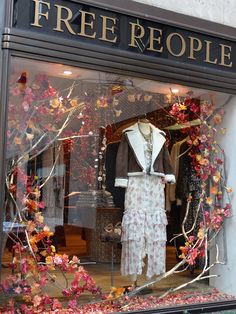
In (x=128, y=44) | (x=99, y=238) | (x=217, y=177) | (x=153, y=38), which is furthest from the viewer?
(x=99, y=238)

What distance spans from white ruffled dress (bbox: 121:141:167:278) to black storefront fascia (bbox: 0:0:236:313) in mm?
462

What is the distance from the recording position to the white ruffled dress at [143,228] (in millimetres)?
4445

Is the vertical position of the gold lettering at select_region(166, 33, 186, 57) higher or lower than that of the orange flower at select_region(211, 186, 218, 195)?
higher

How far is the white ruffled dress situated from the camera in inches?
175

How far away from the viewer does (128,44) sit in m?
4.13

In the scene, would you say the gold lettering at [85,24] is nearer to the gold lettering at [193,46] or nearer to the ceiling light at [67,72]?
the ceiling light at [67,72]

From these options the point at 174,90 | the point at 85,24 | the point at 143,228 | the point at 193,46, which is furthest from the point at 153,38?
the point at 143,228

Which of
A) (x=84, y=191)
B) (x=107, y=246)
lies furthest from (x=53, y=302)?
(x=84, y=191)

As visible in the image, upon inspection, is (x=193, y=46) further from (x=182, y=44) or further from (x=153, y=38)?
(x=153, y=38)

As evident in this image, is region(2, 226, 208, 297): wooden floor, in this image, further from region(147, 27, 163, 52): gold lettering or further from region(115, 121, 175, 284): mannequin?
region(147, 27, 163, 52): gold lettering

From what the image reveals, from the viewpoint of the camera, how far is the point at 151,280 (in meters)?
4.50

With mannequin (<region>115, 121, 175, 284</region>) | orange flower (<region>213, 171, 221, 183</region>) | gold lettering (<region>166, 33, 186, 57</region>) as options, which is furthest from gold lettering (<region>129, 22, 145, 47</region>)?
orange flower (<region>213, 171, 221, 183</region>)

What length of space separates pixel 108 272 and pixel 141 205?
0.78m

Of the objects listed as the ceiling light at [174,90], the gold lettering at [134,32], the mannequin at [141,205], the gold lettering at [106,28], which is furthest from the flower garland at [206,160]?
the gold lettering at [106,28]
